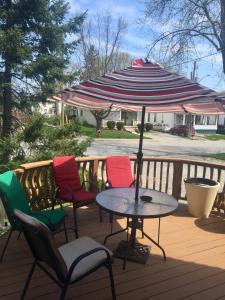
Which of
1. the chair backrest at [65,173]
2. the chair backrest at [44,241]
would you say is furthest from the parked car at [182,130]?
the chair backrest at [44,241]

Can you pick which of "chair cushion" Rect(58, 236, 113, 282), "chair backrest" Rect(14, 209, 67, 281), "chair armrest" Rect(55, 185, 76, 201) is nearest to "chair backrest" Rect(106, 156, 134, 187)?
"chair armrest" Rect(55, 185, 76, 201)

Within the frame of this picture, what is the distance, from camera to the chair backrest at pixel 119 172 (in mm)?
5094

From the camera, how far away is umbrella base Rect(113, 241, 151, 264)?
3.51 meters

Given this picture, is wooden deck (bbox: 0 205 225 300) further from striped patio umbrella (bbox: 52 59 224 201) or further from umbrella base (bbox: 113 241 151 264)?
striped patio umbrella (bbox: 52 59 224 201)

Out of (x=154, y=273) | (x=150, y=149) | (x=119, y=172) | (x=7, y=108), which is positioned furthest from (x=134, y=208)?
(x=150, y=149)

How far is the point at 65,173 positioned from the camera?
4.80 meters

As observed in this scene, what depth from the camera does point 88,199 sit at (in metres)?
4.52

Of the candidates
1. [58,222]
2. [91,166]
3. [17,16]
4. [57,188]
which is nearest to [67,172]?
[57,188]

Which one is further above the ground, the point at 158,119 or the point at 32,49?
the point at 32,49

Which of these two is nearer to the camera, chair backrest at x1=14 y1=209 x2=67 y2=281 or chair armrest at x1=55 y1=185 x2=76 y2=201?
chair backrest at x1=14 y1=209 x2=67 y2=281

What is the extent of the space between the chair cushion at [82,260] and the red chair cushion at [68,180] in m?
1.52

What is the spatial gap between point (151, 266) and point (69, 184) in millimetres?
1891

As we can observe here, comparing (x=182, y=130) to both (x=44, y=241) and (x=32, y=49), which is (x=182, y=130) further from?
(x=44, y=241)

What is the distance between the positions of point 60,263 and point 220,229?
2.99 metres
